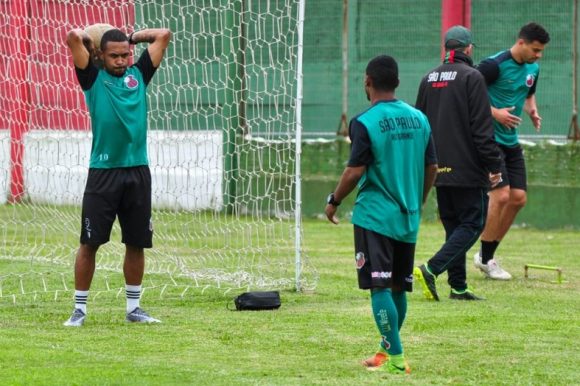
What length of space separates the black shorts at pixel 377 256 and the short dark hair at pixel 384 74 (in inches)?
32.7

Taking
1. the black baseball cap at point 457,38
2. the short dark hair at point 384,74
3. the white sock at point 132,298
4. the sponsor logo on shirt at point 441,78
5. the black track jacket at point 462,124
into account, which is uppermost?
the black baseball cap at point 457,38

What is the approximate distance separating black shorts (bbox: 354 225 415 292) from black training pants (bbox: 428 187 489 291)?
8.91 feet

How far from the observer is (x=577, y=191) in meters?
17.3

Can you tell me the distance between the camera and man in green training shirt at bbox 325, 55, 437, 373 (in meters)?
7.17

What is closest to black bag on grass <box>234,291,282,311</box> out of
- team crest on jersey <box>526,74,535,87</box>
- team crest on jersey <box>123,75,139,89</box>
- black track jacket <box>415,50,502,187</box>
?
black track jacket <box>415,50,502,187</box>

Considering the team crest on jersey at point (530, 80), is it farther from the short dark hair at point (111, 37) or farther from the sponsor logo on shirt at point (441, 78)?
the short dark hair at point (111, 37)

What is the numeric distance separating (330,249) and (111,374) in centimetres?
777

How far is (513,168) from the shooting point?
462 inches

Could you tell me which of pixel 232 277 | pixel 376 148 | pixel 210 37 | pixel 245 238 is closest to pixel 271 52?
pixel 210 37

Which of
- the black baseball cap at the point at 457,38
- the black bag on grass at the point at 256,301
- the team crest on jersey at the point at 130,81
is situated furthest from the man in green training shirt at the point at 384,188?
the black baseball cap at the point at 457,38

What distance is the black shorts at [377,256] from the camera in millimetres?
7191

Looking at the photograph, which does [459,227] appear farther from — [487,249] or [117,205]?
[117,205]

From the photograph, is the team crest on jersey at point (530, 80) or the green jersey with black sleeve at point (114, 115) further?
the team crest on jersey at point (530, 80)

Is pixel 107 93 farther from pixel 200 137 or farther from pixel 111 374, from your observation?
pixel 200 137
